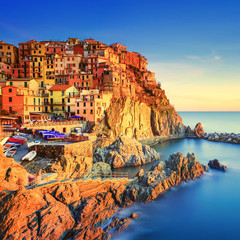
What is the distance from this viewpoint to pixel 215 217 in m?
21.7

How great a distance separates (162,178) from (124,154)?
13380mm

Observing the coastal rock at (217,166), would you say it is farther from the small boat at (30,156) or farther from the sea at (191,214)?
the small boat at (30,156)

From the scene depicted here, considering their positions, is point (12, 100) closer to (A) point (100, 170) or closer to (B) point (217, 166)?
(A) point (100, 170)

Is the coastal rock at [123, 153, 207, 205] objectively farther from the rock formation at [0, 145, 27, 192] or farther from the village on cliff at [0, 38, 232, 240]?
A: the rock formation at [0, 145, 27, 192]

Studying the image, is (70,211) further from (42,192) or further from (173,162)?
(173,162)

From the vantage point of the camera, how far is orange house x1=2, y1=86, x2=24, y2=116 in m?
43.9

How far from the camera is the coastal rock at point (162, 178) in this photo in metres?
22.6

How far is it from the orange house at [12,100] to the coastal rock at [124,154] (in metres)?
18.0

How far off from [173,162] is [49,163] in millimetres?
16139

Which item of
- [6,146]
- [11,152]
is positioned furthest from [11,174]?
[6,146]

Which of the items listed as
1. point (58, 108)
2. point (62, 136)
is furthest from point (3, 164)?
point (58, 108)

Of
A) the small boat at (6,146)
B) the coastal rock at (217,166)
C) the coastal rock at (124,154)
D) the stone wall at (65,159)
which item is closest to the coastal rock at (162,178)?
the coastal rock at (217,166)

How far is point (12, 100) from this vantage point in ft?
145

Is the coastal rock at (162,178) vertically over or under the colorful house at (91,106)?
under
